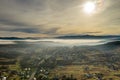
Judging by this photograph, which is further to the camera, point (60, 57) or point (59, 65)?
point (60, 57)

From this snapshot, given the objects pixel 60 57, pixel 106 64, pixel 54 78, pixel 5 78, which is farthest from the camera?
pixel 60 57

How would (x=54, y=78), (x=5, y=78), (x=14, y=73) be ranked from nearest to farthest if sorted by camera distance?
(x=5, y=78), (x=54, y=78), (x=14, y=73)

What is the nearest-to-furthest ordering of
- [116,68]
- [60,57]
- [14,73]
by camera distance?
[14,73]
[116,68]
[60,57]

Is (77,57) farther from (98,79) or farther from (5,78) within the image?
(5,78)

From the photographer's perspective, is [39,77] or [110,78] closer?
[39,77]

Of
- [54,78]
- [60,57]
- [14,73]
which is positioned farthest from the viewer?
[60,57]

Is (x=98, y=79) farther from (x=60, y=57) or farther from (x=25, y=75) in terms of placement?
(x=60, y=57)

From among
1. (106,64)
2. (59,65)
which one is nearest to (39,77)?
(59,65)

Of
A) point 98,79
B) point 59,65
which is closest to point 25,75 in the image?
point 98,79
